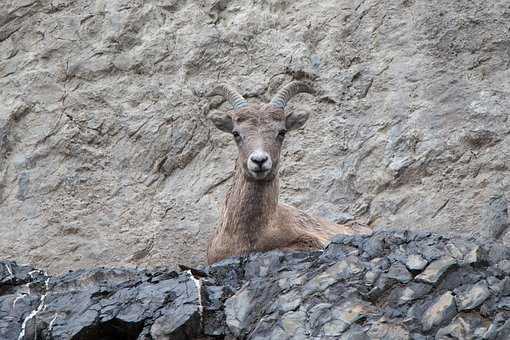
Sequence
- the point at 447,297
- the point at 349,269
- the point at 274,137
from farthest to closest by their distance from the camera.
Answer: the point at 274,137
the point at 349,269
the point at 447,297

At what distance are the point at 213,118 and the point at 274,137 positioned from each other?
3.59 ft

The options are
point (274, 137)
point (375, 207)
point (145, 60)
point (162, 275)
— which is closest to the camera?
point (162, 275)

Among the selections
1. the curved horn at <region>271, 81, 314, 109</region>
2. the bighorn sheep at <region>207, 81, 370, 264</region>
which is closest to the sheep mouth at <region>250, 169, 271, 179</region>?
the bighorn sheep at <region>207, 81, 370, 264</region>

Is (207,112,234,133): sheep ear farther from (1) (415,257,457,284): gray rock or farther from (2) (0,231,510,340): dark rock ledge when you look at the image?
(1) (415,257,457,284): gray rock

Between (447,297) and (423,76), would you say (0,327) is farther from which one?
(423,76)

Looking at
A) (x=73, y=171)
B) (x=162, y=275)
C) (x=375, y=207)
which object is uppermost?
(x=162, y=275)

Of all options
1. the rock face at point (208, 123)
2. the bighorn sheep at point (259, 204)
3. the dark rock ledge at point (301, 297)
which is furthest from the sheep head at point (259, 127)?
the rock face at point (208, 123)

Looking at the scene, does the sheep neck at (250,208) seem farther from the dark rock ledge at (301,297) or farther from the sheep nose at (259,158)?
the dark rock ledge at (301,297)

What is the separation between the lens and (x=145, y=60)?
1656cm

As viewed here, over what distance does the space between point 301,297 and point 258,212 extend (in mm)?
2916

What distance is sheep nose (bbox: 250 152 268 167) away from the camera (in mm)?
11484

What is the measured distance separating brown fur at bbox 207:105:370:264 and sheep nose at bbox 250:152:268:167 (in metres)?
Result: 0.40

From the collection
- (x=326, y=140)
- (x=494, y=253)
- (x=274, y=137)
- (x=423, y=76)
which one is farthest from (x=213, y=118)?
(x=494, y=253)

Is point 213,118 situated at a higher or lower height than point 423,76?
higher
